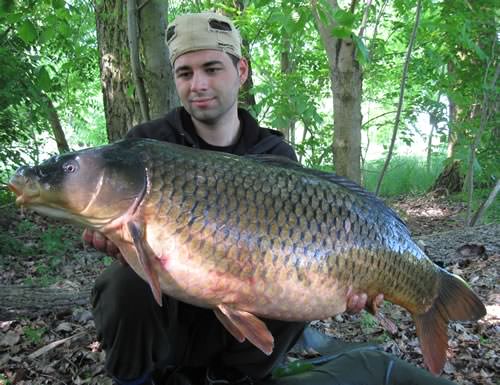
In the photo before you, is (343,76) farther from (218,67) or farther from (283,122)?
(218,67)

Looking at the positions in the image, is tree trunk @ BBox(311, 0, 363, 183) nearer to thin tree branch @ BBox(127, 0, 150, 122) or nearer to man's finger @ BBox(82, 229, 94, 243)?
thin tree branch @ BBox(127, 0, 150, 122)

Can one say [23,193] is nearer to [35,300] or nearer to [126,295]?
[126,295]

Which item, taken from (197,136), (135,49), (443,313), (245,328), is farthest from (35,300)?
(443,313)

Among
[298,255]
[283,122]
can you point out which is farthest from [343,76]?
[298,255]

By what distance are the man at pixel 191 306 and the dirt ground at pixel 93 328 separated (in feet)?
1.26

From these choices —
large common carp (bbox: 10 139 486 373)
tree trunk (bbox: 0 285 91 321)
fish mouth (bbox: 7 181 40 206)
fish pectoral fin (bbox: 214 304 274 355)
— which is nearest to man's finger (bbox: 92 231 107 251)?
large common carp (bbox: 10 139 486 373)

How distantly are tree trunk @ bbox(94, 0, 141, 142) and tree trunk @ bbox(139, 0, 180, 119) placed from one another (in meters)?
0.44

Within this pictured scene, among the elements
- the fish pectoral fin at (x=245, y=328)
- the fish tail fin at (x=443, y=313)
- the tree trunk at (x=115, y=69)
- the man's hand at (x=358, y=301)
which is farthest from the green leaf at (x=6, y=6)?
the fish tail fin at (x=443, y=313)

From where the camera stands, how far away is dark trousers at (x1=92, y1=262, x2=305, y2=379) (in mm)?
1498

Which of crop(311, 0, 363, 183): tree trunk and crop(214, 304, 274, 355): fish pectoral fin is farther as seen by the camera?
crop(311, 0, 363, 183): tree trunk

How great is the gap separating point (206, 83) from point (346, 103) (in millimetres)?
2342

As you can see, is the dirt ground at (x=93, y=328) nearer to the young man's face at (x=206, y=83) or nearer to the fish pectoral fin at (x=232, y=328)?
the fish pectoral fin at (x=232, y=328)

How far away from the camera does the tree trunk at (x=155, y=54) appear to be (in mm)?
2627

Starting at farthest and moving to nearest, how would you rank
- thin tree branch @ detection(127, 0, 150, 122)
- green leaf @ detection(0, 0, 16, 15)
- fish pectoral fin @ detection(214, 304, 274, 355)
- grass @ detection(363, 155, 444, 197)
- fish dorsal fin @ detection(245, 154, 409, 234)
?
grass @ detection(363, 155, 444, 197)
thin tree branch @ detection(127, 0, 150, 122)
green leaf @ detection(0, 0, 16, 15)
fish dorsal fin @ detection(245, 154, 409, 234)
fish pectoral fin @ detection(214, 304, 274, 355)
